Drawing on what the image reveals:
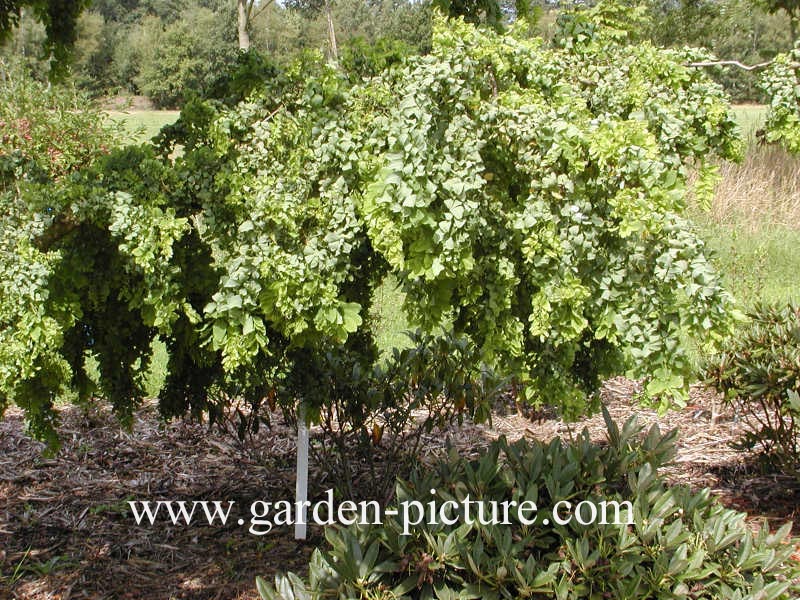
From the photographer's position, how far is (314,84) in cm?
240

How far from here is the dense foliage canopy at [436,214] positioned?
2.03 m

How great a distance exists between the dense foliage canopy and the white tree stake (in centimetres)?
83

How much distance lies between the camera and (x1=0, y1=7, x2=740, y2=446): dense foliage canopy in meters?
2.03

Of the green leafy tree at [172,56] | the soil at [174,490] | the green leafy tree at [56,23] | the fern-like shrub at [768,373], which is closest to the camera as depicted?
the green leafy tree at [56,23]

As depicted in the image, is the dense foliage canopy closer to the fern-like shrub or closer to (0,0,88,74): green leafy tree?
(0,0,88,74): green leafy tree

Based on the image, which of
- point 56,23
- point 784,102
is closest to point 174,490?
point 56,23

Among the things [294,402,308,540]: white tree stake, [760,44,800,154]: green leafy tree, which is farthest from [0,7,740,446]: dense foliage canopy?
[294,402,308,540]: white tree stake

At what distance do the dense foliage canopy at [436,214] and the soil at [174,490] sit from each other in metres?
1.15

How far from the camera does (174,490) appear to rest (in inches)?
169

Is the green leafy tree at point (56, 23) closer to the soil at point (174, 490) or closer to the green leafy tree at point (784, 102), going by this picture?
the soil at point (174, 490)

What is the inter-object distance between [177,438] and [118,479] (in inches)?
20.8

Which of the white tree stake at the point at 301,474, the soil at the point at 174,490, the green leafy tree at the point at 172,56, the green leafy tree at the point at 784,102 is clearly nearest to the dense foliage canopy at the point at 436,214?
the green leafy tree at the point at 784,102

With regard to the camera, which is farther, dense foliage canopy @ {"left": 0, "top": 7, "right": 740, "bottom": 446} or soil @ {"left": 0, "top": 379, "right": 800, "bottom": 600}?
soil @ {"left": 0, "top": 379, "right": 800, "bottom": 600}

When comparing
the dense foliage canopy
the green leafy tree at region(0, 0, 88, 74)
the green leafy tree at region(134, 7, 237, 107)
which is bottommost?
the dense foliage canopy
